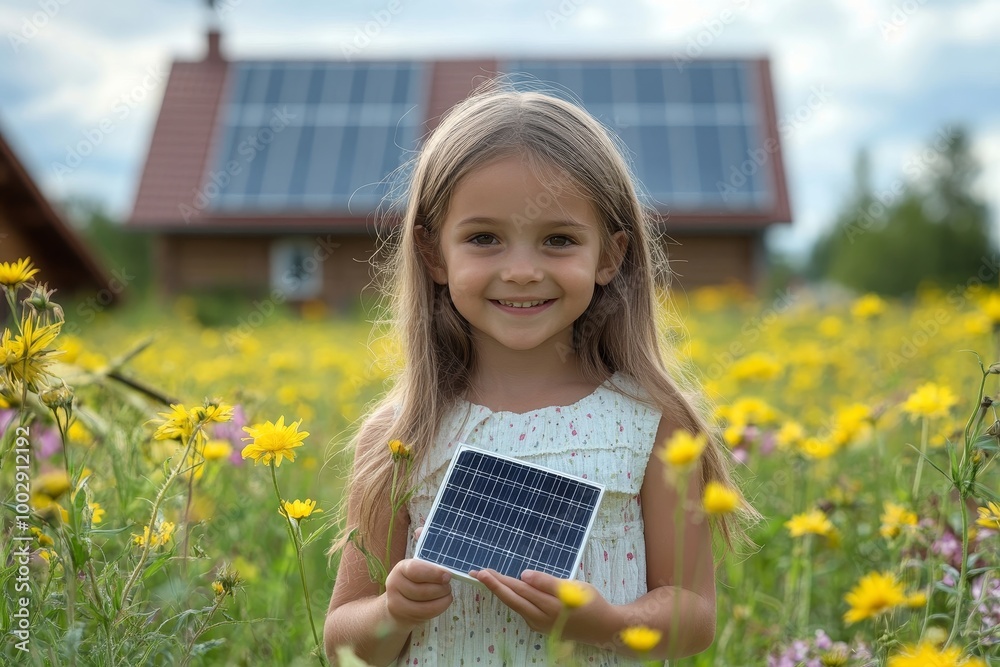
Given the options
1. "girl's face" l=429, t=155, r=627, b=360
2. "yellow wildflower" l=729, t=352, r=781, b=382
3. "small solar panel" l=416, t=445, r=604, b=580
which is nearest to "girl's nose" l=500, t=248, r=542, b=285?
"girl's face" l=429, t=155, r=627, b=360

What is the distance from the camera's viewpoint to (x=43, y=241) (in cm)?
1196

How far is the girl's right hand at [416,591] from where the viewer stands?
1.17 metres

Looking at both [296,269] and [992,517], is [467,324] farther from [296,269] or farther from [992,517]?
[296,269]

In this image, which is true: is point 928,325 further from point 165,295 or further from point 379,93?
point 165,295

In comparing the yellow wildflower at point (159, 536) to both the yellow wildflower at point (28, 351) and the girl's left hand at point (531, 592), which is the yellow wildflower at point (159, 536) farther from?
the girl's left hand at point (531, 592)

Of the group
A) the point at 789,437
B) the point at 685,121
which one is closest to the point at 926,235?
the point at 685,121

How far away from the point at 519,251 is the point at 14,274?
678 mm

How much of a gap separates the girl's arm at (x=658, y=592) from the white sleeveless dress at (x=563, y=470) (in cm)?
2

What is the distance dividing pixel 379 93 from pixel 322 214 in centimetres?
249

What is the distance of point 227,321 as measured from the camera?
1259cm

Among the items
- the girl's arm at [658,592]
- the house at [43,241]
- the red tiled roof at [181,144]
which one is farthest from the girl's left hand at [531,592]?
the red tiled roof at [181,144]

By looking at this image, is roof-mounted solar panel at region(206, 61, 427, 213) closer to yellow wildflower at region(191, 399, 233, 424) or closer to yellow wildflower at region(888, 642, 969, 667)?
yellow wildflower at region(191, 399, 233, 424)

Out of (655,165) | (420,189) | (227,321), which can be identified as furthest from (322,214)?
(420,189)

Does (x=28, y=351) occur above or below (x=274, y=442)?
above
